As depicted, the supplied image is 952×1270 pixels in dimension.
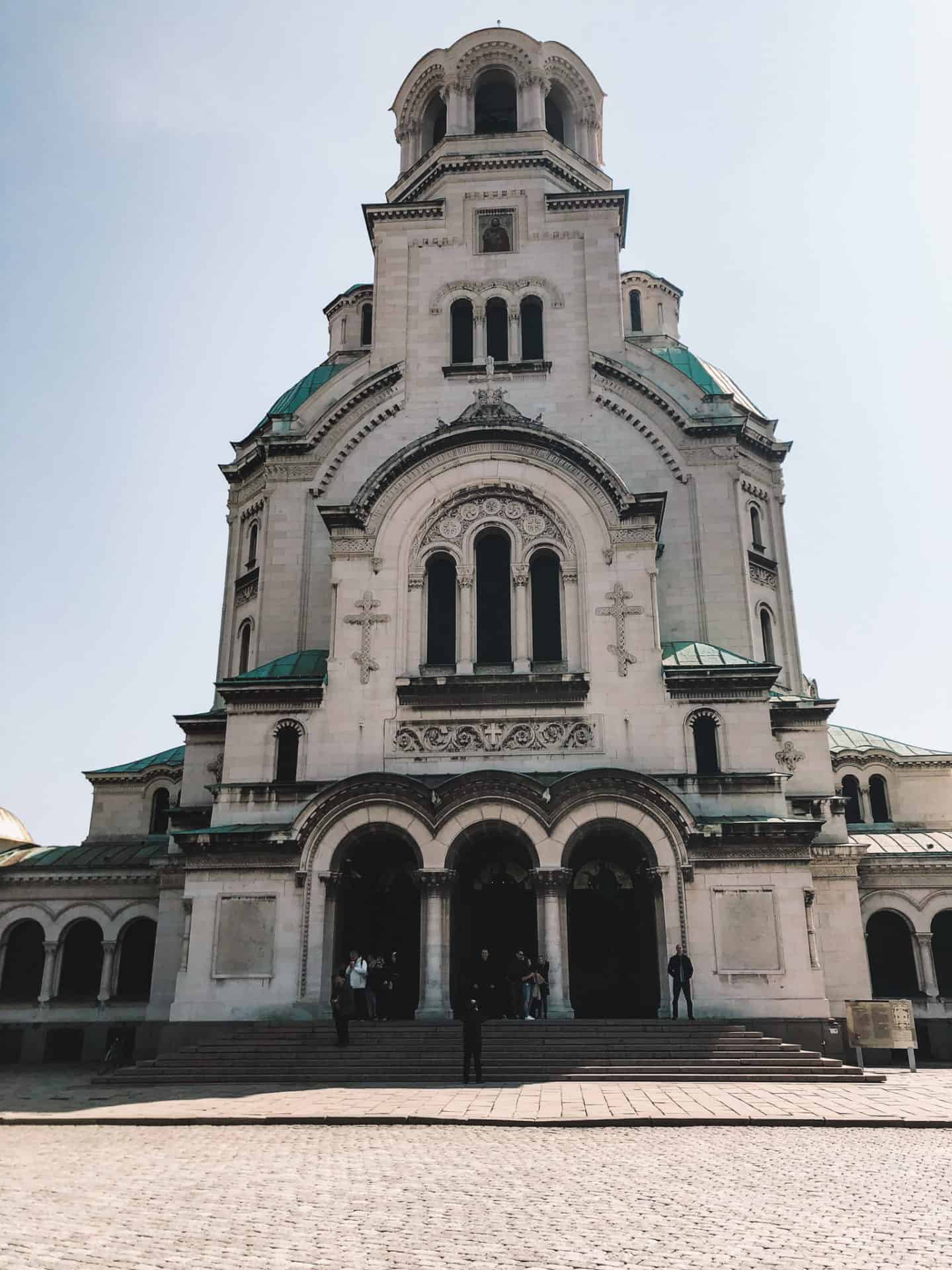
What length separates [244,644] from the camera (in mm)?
38594

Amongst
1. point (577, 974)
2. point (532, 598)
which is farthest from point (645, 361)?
point (577, 974)

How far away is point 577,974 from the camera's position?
96.6 feet

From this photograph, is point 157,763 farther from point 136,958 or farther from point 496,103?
point 496,103

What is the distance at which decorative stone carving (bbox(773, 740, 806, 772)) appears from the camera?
32.6m

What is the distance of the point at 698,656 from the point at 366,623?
372 inches

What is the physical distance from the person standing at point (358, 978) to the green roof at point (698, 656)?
36.3 ft

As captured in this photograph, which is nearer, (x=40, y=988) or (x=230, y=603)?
(x=40, y=988)

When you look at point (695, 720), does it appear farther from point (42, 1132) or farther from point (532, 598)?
point (42, 1132)

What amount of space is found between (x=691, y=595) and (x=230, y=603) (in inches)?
642

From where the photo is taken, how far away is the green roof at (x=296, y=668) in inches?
1227

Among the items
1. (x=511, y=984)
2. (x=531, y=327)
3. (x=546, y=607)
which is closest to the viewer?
(x=511, y=984)

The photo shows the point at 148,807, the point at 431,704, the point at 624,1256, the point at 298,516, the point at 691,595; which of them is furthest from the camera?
Answer: the point at 148,807

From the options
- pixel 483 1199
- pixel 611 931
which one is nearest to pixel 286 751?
pixel 611 931

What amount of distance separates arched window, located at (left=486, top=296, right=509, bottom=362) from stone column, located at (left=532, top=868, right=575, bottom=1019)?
1892cm
